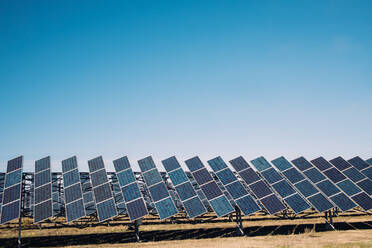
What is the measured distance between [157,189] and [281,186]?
41.0 ft

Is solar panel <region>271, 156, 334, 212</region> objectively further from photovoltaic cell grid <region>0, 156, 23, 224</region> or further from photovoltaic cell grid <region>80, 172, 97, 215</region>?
photovoltaic cell grid <region>0, 156, 23, 224</region>

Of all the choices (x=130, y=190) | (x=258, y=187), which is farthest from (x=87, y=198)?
(x=258, y=187)

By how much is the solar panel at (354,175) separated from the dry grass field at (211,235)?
3.68m

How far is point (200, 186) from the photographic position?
83.7ft

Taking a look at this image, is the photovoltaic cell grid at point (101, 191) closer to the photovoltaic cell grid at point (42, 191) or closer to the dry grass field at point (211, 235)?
the dry grass field at point (211, 235)

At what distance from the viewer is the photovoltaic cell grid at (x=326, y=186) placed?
2347 centimetres

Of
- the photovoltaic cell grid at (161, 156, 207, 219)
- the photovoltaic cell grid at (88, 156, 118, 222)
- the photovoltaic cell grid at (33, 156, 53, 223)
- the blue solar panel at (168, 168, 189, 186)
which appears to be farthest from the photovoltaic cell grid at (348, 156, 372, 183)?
the photovoltaic cell grid at (33, 156, 53, 223)

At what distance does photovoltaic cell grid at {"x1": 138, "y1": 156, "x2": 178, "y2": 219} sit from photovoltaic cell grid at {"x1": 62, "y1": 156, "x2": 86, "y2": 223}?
6206 mm

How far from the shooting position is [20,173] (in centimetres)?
2475

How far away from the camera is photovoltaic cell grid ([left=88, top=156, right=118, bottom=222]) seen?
70.5ft

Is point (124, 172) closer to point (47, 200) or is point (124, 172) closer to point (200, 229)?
point (47, 200)

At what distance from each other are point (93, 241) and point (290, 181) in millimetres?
20650

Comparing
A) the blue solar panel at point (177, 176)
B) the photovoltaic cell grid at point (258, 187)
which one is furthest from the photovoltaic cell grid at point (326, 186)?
the blue solar panel at point (177, 176)

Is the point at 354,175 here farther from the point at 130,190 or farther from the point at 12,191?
the point at 12,191
